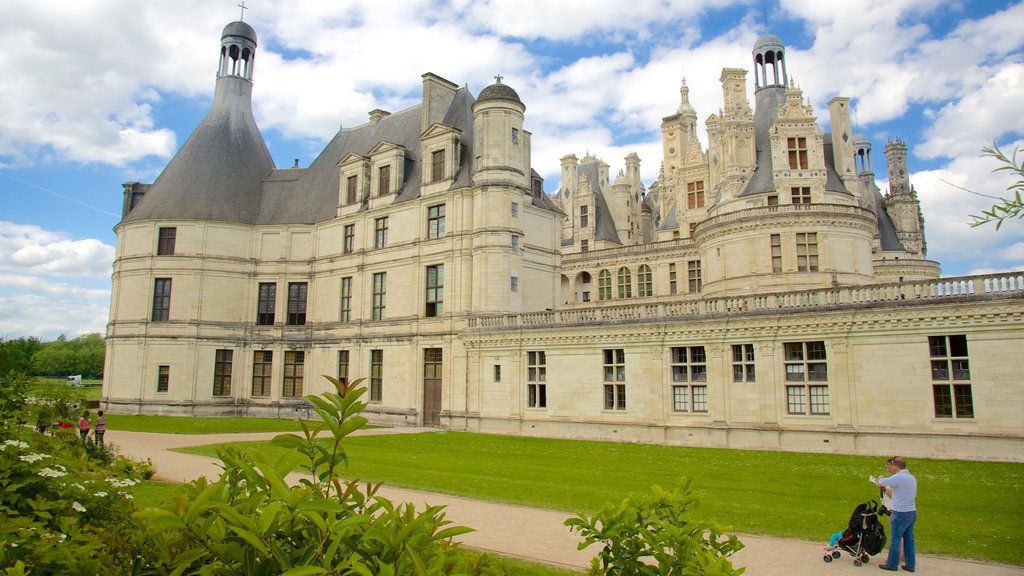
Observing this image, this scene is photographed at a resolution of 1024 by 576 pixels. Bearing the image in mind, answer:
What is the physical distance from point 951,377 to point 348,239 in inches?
1246

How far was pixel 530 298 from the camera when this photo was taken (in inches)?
1339

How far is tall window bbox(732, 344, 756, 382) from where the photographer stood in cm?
2312

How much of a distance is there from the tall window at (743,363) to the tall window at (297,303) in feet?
91.4

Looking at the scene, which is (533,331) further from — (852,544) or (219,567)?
(219,567)

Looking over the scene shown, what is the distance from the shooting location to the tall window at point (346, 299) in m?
38.8

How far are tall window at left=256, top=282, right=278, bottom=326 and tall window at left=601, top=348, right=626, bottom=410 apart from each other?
24401mm

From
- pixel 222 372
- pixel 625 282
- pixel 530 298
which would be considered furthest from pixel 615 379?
pixel 222 372

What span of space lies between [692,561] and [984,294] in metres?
21.0

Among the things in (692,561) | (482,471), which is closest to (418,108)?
(482,471)

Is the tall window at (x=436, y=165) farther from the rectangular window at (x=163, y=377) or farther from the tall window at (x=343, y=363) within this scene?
the rectangular window at (x=163, y=377)

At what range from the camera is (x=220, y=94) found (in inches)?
1790

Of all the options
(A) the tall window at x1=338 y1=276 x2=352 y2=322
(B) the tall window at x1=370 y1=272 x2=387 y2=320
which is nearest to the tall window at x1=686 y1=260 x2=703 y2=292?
(B) the tall window at x1=370 y1=272 x2=387 y2=320

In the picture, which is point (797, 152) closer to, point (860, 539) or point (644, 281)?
point (644, 281)

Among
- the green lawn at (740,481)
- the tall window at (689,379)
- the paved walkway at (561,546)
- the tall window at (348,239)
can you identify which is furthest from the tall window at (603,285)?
the paved walkway at (561,546)
